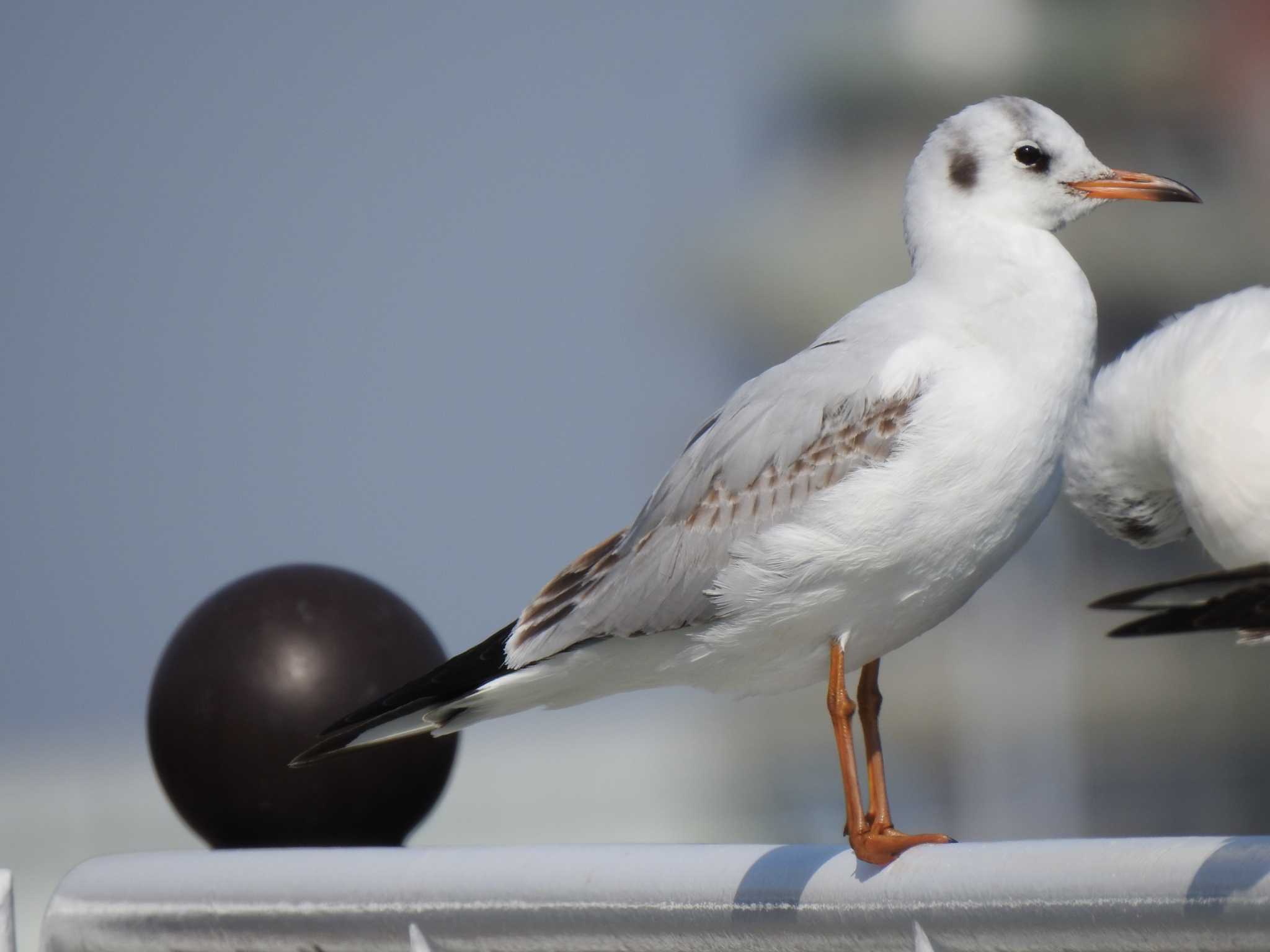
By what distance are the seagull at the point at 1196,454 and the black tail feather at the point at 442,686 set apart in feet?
3.92

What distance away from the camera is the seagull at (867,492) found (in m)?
2.99

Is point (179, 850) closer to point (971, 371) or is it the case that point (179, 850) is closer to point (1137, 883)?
point (971, 371)

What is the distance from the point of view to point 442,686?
11.1 feet

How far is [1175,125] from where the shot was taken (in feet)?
93.4

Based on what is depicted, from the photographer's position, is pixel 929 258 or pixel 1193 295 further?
pixel 1193 295

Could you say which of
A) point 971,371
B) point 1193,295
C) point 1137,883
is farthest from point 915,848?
point 1193,295

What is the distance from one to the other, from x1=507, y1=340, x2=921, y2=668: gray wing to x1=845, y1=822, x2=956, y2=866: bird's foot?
21.8 inches

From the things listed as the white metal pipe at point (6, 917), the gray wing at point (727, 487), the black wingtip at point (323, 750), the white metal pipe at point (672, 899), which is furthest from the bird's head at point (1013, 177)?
the white metal pipe at point (6, 917)

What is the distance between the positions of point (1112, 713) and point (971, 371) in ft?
84.2

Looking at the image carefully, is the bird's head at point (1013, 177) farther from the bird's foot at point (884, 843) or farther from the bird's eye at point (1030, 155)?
the bird's foot at point (884, 843)

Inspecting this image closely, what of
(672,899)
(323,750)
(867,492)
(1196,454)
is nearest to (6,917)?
(323,750)

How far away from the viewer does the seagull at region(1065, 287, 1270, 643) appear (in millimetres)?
2039

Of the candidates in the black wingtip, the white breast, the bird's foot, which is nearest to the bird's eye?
the white breast

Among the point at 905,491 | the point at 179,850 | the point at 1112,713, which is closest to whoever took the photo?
the point at 905,491
